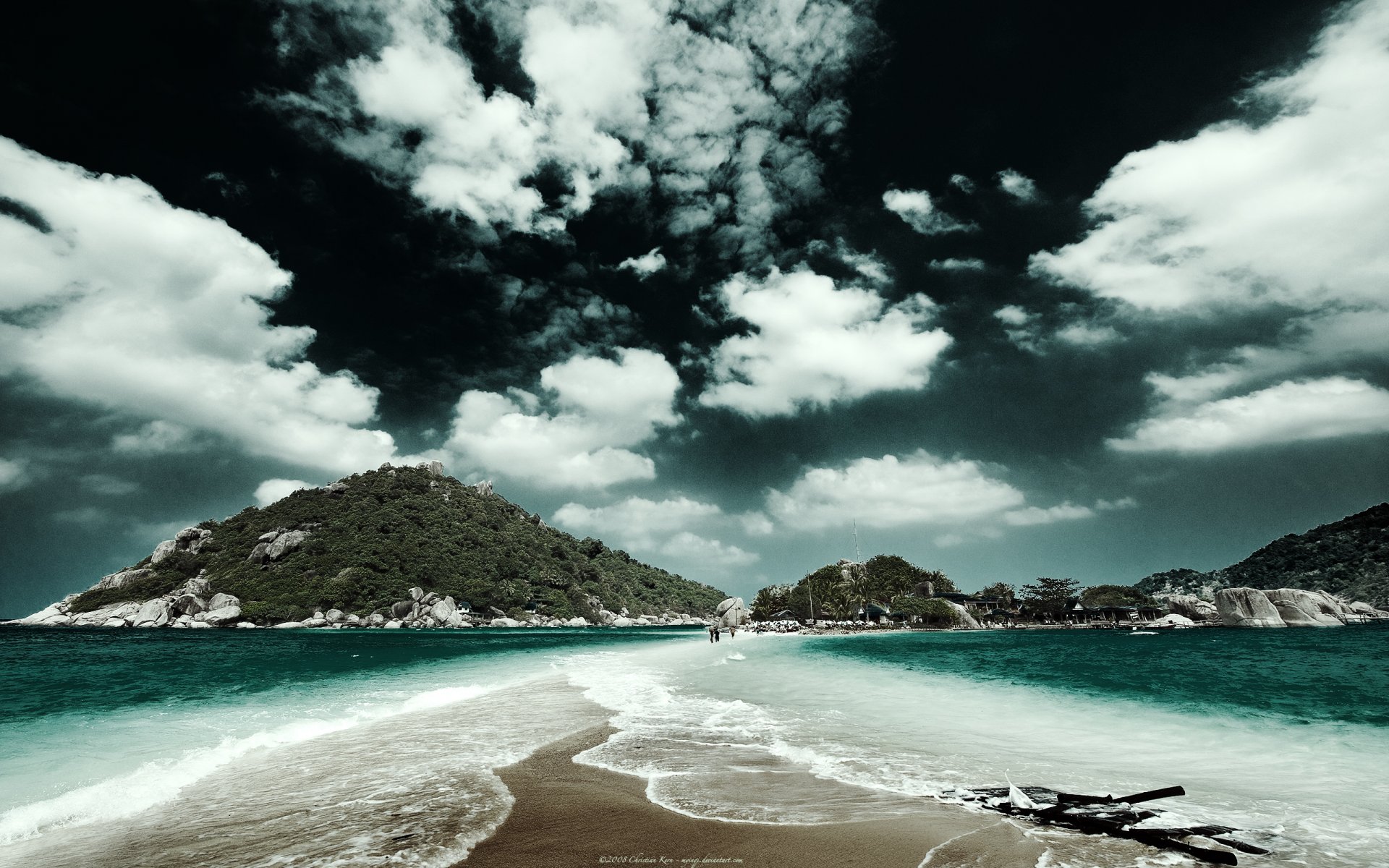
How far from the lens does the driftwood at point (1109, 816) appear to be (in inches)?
239

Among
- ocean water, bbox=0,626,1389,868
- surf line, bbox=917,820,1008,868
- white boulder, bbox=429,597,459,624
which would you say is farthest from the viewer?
white boulder, bbox=429,597,459,624

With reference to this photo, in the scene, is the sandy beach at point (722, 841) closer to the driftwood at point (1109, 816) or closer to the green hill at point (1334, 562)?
the driftwood at point (1109, 816)

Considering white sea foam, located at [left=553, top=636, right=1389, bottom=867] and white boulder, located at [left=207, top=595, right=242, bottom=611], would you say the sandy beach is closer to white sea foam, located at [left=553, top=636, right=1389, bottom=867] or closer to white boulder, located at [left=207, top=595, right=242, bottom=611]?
white sea foam, located at [left=553, top=636, right=1389, bottom=867]

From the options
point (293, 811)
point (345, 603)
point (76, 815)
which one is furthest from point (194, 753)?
point (345, 603)

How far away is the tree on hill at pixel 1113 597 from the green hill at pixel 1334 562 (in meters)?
27.1

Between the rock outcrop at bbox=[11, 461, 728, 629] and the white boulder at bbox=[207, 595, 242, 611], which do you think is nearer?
the white boulder at bbox=[207, 595, 242, 611]

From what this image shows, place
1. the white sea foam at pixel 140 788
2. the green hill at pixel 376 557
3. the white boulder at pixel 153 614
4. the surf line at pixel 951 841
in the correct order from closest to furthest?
the surf line at pixel 951 841, the white sea foam at pixel 140 788, the white boulder at pixel 153 614, the green hill at pixel 376 557

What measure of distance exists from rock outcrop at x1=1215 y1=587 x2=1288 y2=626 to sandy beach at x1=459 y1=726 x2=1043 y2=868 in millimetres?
130234

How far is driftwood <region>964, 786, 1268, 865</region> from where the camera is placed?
608 centimetres

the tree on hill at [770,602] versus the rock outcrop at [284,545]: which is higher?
the rock outcrop at [284,545]

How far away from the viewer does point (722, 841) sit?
653cm

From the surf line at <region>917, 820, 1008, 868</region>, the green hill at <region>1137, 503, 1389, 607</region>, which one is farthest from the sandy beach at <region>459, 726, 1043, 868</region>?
the green hill at <region>1137, 503, 1389, 607</region>

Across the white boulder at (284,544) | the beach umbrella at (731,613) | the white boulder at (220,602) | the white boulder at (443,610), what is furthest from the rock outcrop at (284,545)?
the beach umbrella at (731,613)

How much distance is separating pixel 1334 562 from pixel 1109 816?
8836 inches
